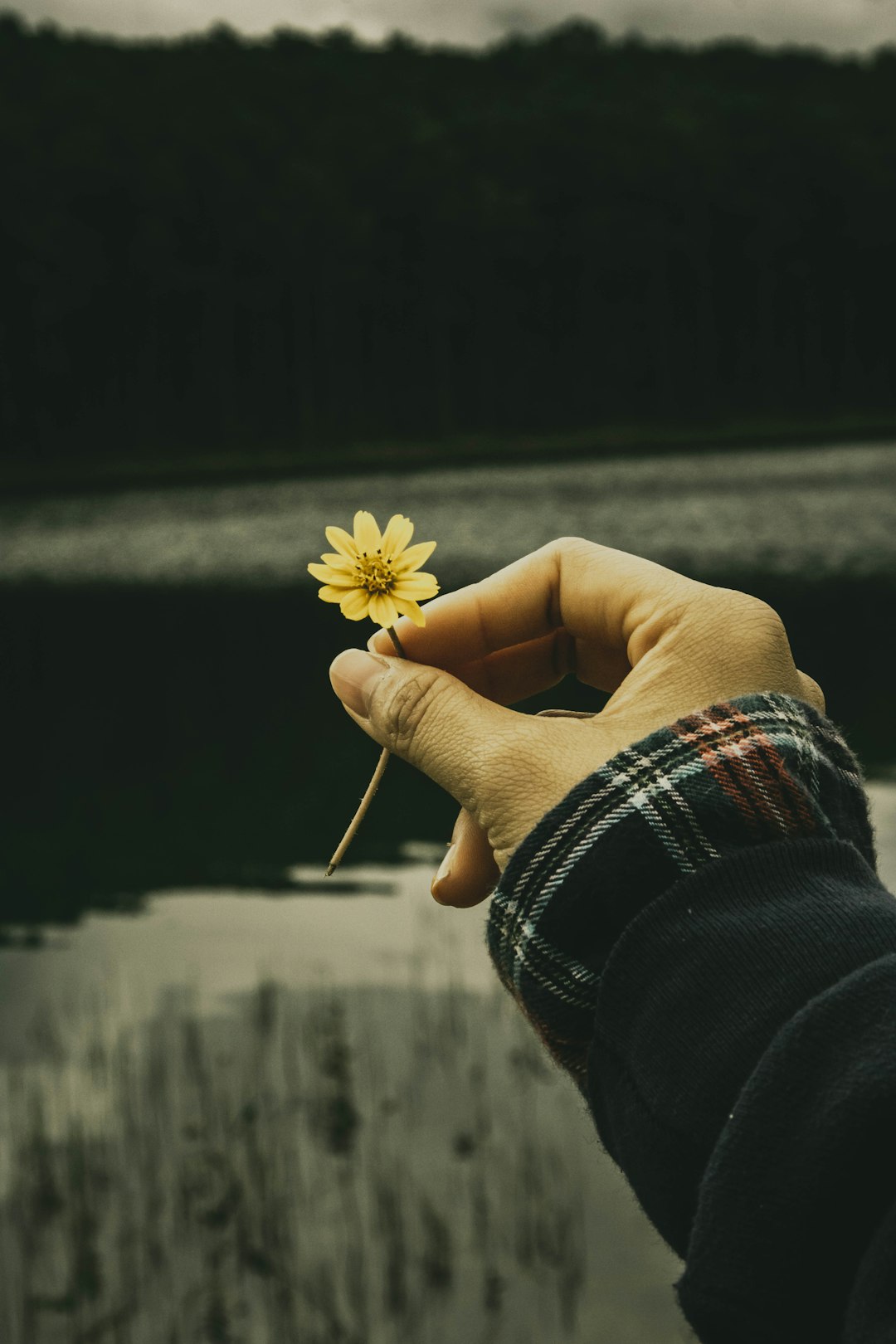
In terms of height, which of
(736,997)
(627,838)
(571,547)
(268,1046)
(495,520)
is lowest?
(495,520)

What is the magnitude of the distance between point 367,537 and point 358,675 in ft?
0.97

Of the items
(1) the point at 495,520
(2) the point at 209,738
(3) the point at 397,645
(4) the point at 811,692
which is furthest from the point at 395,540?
(1) the point at 495,520

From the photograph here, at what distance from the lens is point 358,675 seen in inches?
78.7

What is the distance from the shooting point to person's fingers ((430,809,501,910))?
1.91 meters

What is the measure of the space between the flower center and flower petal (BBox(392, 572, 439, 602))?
0.01 metres

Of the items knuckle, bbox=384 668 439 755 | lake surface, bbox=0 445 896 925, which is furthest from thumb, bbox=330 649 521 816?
lake surface, bbox=0 445 896 925

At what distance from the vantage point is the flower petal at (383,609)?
1.78 m

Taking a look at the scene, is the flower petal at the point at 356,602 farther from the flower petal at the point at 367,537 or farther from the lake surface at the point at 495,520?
the lake surface at the point at 495,520

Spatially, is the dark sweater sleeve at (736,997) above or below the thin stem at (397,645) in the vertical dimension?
below

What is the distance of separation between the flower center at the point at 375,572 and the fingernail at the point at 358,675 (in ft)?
0.65

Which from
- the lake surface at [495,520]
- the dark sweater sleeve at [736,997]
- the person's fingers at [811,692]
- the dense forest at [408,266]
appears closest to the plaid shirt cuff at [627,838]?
the dark sweater sleeve at [736,997]

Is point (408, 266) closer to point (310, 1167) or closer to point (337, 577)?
point (310, 1167)

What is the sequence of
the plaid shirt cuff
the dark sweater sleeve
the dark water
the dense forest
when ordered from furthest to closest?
1. the dense forest
2. the dark water
3. the plaid shirt cuff
4. the dark sweater sleeve

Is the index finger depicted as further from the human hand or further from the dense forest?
the dense forest
